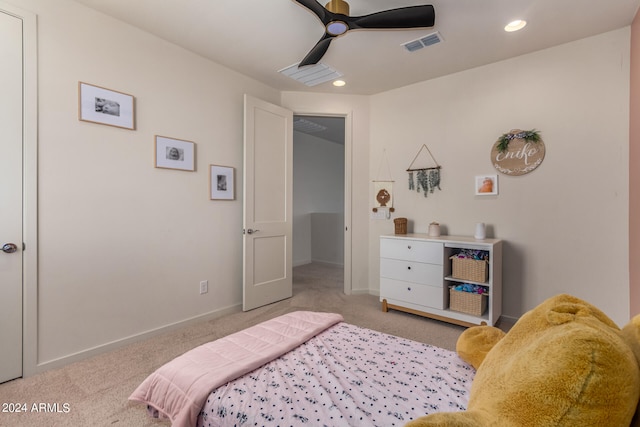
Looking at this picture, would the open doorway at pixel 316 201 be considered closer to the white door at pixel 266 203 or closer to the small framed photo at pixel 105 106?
the white door at pixel 266 203

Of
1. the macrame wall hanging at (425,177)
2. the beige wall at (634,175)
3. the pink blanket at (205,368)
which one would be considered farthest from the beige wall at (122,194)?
the beige wall at (634,175)

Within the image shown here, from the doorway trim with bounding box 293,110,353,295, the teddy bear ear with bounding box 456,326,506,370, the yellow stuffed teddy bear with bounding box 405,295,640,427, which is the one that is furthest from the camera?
the doorway trim with bounding box 293,110,353,295

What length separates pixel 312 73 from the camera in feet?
10.7

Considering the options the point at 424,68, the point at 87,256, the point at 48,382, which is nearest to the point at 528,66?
the point at 424,68

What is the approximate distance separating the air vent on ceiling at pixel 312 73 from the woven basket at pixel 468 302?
2.53 meters

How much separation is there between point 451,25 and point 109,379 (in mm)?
3531

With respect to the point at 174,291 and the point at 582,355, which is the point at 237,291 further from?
the point at 582,355

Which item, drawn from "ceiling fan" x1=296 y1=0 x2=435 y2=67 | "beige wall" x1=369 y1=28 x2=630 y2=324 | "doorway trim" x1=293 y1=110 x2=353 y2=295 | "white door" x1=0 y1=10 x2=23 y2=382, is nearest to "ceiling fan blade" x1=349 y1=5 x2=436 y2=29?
"ceiling fan" x1=296 y1=0 x2=435 y2=67

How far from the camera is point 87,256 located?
2230 millimetres

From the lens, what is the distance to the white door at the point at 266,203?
3.27m

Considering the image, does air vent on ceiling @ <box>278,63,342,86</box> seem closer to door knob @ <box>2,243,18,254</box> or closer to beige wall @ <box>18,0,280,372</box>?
beige wall @ <box>18,0,280,372</box>

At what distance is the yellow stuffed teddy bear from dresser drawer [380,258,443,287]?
6.97 ft

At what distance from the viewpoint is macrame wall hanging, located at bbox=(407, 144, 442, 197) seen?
339 cm

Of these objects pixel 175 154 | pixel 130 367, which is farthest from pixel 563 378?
pixel 175 154
